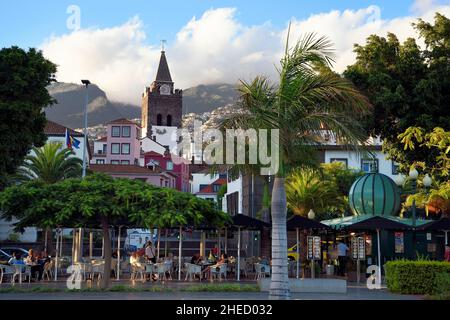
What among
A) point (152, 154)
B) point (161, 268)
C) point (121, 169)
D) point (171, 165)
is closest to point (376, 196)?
point (161, 268)

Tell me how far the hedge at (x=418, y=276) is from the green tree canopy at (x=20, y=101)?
69.9 feet

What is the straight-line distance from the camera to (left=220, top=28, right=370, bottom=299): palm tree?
716 inches

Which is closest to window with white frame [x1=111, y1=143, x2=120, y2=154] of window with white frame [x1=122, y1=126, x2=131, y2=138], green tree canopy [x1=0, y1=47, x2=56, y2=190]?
window with white frame [x1=122, y1=126, x2=131, y2=138]

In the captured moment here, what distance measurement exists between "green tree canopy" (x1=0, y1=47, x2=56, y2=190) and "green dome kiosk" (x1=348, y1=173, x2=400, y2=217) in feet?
57.2

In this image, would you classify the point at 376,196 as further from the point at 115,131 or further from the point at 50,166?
the point at 115,131

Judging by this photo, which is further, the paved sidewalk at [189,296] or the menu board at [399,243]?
the menu board at [399,243]

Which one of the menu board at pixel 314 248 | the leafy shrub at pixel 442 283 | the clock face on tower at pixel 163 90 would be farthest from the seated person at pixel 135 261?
the clock face on tower at pixel 163 90

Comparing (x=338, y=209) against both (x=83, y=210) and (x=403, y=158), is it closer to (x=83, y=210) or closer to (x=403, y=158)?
(x=403, y=158)

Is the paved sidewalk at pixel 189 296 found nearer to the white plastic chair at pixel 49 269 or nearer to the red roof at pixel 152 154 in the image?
the white plastic chair at pixel 49 269

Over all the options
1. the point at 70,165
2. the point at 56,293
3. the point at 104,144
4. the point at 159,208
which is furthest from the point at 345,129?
the point at 104,144

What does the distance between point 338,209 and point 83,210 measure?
31.7 m

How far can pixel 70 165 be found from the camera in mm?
48188

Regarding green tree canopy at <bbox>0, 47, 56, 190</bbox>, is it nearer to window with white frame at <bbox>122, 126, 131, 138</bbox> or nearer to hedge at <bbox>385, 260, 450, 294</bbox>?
hedge at <bbox>385, 260, 450, 294</bbox>

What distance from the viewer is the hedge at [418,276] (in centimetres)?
2281
